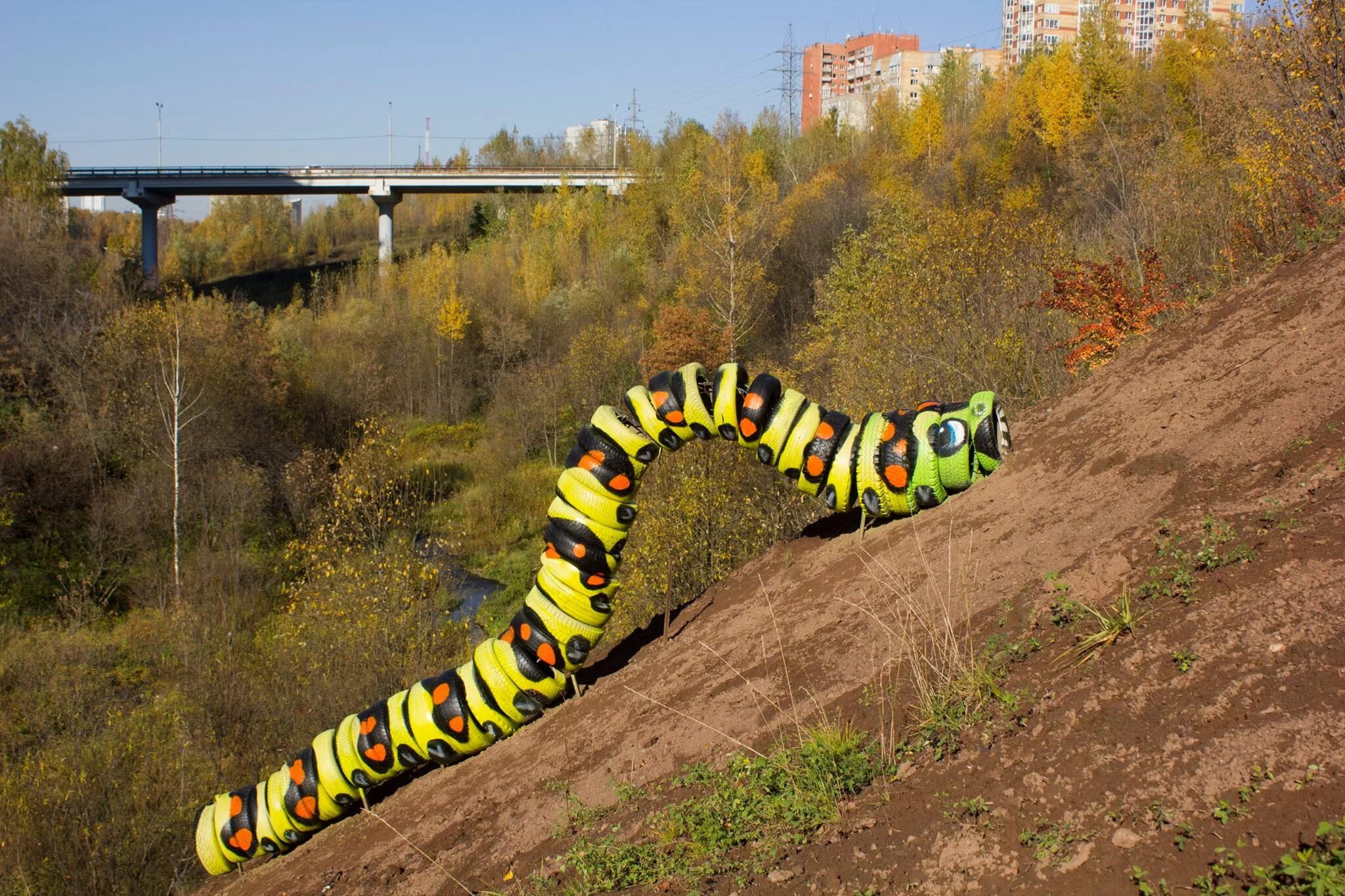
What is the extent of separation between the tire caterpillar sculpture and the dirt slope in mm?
304

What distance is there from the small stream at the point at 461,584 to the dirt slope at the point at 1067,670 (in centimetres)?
1291

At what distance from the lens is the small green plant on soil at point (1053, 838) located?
3920mm

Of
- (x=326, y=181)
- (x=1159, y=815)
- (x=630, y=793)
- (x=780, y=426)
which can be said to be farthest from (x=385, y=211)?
(x=1159, y=815)

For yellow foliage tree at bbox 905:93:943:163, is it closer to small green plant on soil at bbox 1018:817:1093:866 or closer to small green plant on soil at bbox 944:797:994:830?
Result: small green plant on soil at bbox 944:797:994:830

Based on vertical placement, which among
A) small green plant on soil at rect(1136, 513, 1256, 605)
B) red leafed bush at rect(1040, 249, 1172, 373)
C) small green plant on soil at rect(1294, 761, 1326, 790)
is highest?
red leafed bush at rect(1040, 249, 1172, 373)

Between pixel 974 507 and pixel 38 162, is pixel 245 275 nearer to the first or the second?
pixel 38 162

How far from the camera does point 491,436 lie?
39.5 meters

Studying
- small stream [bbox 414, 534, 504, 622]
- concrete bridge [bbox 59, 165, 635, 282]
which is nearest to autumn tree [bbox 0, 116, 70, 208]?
concrete bridge [bbox 59, 165, 635, 282]

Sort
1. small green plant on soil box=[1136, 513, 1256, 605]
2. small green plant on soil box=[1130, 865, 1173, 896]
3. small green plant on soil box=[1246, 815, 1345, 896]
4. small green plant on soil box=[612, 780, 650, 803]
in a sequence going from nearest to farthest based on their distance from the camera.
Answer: small green plant on soil box=[1246, 815, 1345, 896] < small green plant on soil box=[1130, 865, 1173, 896] < small green plant on soil box=[1136, 513, 1256, 605] < small green plant on soil box=[612, 780, 650, 803]

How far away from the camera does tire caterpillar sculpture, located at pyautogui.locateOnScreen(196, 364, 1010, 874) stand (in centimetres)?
858

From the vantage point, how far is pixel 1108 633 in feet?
16.5

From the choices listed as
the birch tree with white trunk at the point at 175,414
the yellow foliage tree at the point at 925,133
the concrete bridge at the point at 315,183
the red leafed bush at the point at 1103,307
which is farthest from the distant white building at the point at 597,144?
the red leafed bush at the point at 1103,307

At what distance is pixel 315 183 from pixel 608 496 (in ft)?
192

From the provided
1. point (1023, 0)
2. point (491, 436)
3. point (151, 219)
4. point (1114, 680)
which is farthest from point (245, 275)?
point (1023, 0)
